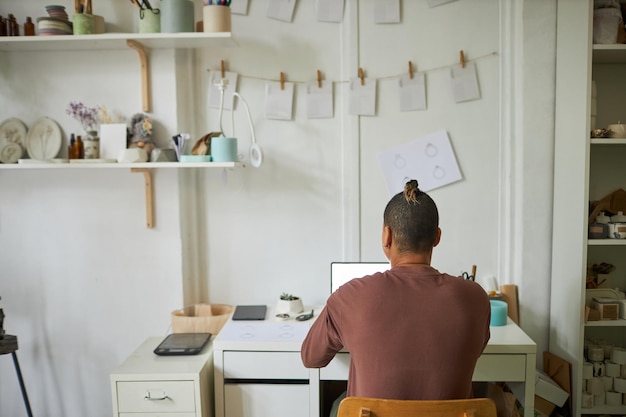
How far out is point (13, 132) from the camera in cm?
229

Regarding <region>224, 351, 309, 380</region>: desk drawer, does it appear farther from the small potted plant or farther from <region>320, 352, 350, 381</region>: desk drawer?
the small potted plant

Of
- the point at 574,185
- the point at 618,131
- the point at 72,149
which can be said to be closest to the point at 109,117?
the point at 72,149

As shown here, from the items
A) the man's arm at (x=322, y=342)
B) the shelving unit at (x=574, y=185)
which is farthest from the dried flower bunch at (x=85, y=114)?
the shelving unit at (x=574, y=185)

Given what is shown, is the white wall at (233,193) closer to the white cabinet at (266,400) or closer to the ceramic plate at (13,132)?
the ceramic plate at (13,132)

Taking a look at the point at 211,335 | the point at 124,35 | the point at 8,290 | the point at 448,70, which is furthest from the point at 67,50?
the point at 448,70

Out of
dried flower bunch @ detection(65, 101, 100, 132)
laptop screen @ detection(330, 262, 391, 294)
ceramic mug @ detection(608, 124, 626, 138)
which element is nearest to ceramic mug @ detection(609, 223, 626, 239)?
ceramic mug @ detection(608, 124, 626, 138)

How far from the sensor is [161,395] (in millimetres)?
1883

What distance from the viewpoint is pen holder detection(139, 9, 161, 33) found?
2146mm

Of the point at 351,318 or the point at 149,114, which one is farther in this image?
the point at 149,114

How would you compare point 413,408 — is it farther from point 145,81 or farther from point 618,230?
point 145,81

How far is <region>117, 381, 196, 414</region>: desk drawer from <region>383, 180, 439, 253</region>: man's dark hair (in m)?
1.01

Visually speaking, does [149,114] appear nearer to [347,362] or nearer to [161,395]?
[161,395]

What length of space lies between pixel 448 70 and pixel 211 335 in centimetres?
161

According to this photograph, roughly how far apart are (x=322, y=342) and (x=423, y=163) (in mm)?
1201
